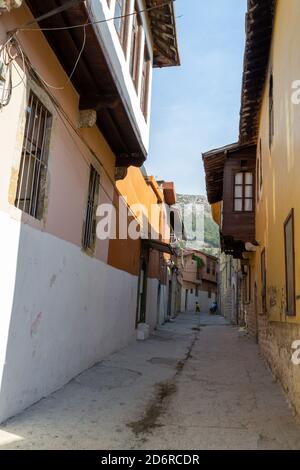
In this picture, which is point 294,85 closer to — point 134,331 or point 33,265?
point 33,265

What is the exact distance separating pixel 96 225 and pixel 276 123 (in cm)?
408

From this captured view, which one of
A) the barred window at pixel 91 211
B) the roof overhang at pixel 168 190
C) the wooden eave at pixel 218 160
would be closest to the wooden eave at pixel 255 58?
the wooden eave at pixel 218 160

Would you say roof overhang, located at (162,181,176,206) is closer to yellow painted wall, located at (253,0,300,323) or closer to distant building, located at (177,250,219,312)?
yellow painted wall, located at (253,0,300,323)

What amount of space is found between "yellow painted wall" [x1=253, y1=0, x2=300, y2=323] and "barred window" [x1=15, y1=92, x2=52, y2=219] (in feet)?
11.3

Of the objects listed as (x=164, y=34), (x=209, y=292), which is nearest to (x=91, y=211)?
(x=164, y=34)

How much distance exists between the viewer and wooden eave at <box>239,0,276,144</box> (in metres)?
8.78

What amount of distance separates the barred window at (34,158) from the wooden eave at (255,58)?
578cm

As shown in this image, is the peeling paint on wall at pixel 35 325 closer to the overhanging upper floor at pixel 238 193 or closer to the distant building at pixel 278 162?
the distant building at pixel 278 162

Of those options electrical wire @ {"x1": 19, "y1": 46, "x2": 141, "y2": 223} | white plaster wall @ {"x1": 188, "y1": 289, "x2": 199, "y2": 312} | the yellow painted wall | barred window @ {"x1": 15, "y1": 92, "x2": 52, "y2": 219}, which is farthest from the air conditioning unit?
white plaster wall @ {"x1": 188, "y1": 289, "x2": 199, "y2": 312}

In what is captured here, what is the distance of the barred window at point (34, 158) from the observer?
204 inches

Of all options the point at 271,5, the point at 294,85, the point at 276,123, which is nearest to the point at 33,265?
the point at 294,85

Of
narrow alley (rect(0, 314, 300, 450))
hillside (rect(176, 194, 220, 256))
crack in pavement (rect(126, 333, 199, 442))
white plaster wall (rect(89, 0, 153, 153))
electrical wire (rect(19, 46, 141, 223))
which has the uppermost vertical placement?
hillside (rect(176, 194, 220, 256))

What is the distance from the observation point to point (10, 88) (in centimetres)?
436

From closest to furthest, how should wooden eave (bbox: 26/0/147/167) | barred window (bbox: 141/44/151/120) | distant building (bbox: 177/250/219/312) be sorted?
wooden eave (bbox: 26/0/147/167)
barred window (bbox: 141/44/151/120)
distant building (bbox: 177/250/219/312)
